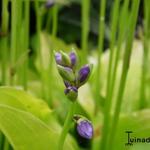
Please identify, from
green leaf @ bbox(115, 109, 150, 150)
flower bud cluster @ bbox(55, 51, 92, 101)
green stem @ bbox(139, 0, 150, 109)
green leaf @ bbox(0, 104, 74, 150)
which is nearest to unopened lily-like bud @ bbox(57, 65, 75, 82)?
flower bud cluster @ bbox(55, 51, 92, 101)

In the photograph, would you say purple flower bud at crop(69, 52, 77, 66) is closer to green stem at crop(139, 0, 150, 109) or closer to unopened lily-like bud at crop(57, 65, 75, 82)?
unopened lily-like bud at crop(57, 65, 75, 82)

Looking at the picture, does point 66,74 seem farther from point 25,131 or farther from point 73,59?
point 25,131

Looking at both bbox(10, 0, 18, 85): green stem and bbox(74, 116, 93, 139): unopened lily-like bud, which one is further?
bbox(10, 0, 18, 85): green stem

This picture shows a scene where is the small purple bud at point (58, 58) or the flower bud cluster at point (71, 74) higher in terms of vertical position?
the small purple bud at point (58, 58)

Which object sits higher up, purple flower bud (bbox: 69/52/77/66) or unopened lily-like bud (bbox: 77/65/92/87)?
purple flower bud (bbox: 69/52/77/66)

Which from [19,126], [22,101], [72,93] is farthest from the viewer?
[22,101]

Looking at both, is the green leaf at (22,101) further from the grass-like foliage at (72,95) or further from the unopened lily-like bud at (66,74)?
the unopened lily-like bud at (66,74)

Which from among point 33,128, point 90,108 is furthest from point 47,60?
point 33,128

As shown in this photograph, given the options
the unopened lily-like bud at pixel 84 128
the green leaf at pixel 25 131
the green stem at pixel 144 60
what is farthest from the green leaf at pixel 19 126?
the green stem at pixel 144 60

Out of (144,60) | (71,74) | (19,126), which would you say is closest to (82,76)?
(71,74)

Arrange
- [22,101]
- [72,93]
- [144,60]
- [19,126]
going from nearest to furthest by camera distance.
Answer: [72,93] → [19,126] → [22,101] → [144,60]
